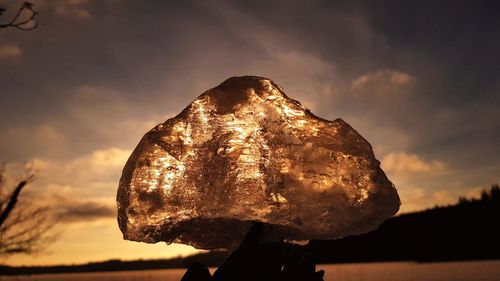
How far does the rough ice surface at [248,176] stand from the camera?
601 centimetres

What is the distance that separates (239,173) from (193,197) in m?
0.68

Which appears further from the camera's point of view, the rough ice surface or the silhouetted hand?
the rough ice surface

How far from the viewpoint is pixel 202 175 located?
20.5 feet

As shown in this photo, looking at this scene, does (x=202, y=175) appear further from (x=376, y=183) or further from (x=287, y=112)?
(x=376, y=183)

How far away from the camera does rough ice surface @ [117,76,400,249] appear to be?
601 centimetres

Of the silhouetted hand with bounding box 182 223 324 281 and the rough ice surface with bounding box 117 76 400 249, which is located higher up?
the rough ice surface with bounding box 117 76 400 249

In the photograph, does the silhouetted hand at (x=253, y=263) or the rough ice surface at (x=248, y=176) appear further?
the rough ice surface at (x=248, y=176)

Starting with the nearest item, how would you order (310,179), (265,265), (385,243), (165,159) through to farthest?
(265,265) < (310,179) < (165,159) < (385,243)

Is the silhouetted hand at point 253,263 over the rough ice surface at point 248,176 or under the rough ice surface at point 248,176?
under

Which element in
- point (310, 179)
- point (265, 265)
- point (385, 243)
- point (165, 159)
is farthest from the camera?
point (385, 243)

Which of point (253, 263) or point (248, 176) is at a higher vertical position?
point (248, 176)

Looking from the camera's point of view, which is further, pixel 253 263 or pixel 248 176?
pixel 248 176

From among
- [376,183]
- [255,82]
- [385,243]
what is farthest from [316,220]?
[385,243]

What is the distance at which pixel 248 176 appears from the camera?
6039 mm
